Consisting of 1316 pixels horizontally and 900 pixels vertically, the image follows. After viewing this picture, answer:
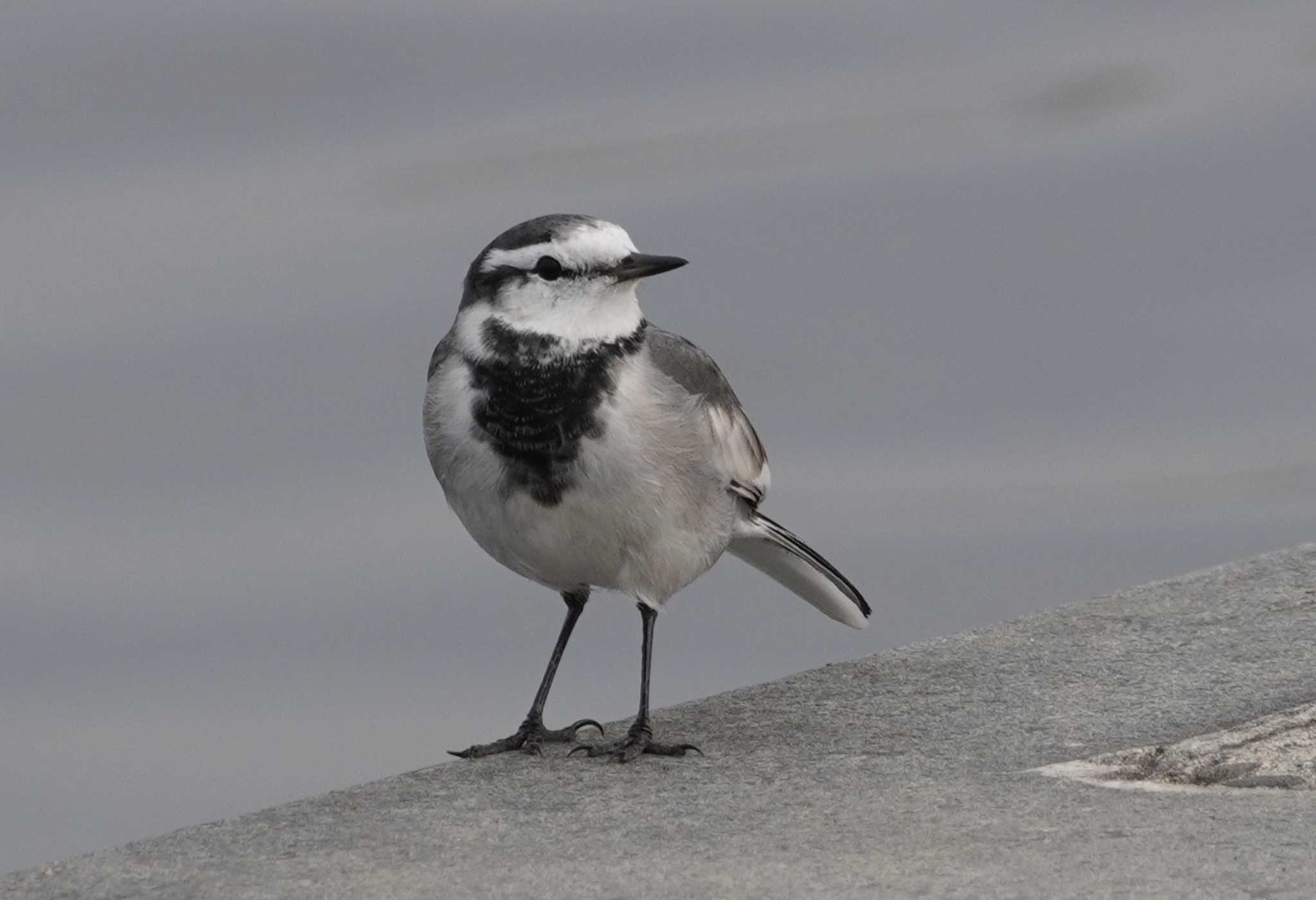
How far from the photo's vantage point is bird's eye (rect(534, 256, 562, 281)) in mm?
6160

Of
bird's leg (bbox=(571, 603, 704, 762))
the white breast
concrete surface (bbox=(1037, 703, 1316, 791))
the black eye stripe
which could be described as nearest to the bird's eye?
the black eye stripe

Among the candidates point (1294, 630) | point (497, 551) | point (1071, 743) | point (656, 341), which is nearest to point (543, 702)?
point (497, 551)

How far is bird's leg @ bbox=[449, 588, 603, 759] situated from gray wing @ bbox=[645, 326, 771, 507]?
22.4 inches

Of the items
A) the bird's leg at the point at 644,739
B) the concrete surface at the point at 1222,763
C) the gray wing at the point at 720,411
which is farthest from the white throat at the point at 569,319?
the concrete surface at the point at 1222,763

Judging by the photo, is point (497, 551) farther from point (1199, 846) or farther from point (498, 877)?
point (1199, 846)

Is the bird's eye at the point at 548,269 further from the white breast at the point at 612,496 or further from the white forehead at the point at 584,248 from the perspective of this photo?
the white breast at the point at 612,496

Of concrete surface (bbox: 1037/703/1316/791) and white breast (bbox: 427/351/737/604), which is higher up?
white breast (bbox: 427/351/737/604)

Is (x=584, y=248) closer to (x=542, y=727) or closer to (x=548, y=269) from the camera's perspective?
(x=548, y=269)

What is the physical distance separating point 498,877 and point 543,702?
1.89 metres

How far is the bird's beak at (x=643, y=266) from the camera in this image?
605 centimetres

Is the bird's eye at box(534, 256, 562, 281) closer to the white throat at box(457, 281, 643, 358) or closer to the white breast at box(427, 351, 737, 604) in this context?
the white throat at box(457, 281, 643, 358)

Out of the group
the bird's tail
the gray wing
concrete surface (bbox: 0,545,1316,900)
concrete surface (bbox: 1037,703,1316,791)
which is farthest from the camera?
the bird's tail

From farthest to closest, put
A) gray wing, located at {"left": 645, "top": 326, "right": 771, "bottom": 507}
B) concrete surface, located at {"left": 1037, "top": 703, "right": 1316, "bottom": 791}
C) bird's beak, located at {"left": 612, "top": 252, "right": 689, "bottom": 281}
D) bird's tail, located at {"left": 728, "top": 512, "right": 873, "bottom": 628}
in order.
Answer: bird's tail, located at {"left": 728, "top": 512, "right": 873, "bottom": 628} < gray wing, located at {"left": 645, "top": 326, "right": 771, "bottom": 507} < bird's beak, located at {"left": 612, "top": 252, "right": 689, "bottom": 281} < concrete surface, located at {"left": 1037, "top": 703, "right": 1316, "bottom": 791}

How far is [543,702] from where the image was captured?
22.2 feet
